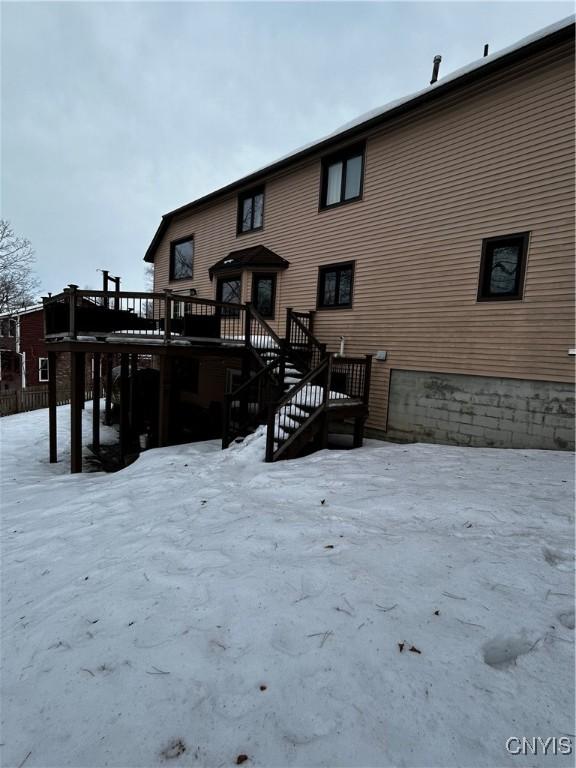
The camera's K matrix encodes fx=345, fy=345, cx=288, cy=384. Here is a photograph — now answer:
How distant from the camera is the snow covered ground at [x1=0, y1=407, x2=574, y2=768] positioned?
60.3 inches

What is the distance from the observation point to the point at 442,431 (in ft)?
25.4

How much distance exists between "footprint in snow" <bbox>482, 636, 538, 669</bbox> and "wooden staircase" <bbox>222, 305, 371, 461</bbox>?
4.33 meters

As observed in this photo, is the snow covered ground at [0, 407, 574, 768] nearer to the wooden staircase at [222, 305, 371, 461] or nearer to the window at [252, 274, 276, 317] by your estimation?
the wooden staircase at [222, 305, 371, 461]

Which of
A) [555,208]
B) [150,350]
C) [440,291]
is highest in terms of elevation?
[555,208]

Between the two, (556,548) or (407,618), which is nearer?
(407,618)

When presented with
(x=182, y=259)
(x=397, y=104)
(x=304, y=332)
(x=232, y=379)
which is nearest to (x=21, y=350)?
(x=182, y=259)

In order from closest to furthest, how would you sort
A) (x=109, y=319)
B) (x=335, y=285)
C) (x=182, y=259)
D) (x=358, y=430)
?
(x=358, y=430) → (x=109, y=319) → (x=335, y=285) → (x=182, y=259)

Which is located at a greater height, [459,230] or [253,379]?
[459,230]

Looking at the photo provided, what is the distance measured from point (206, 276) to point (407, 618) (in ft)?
46.9

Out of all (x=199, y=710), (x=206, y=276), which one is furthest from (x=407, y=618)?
(x=206, y=276)

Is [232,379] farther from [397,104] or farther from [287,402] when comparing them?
[397,104]

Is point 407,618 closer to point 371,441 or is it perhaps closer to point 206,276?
point 371,441

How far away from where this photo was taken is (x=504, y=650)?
75.2 inches

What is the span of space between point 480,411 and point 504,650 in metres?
6.04
